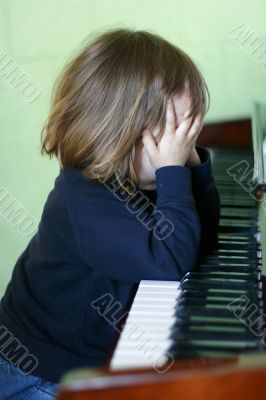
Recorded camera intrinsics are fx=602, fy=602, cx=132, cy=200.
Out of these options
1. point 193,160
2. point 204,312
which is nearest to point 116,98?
point 193,160

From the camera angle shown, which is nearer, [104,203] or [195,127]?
[104,203]

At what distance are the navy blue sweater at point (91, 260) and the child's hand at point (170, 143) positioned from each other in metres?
0.02

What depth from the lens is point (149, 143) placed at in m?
0.94

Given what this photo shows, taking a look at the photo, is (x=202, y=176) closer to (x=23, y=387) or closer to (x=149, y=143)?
(x=149, y=143)

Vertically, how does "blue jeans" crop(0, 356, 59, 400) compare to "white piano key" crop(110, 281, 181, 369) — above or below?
below

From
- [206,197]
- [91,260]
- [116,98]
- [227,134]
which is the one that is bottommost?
[227,134]

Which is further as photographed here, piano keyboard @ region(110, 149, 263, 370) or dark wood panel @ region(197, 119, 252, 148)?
dark wood panel @ region(197, 119, 252, 148)

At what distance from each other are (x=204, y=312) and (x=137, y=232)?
180 millimetres

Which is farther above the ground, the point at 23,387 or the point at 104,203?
the point at 104,203

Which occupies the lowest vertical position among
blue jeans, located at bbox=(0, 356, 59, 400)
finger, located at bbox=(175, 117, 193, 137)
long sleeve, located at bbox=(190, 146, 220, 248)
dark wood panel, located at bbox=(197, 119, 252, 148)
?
dark wood panel, located at bbox=(197, 119, 252, 148)

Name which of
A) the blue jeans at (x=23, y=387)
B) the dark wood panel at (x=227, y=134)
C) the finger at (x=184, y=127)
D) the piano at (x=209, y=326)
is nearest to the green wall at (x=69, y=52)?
→ the dark wood panel at (x=227, y=134)

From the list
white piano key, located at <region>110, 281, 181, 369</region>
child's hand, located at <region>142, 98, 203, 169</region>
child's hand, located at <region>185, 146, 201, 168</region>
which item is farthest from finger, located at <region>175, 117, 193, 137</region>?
white piano key, located at <region>110, 281, 181, 369</region>

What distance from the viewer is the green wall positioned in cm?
148

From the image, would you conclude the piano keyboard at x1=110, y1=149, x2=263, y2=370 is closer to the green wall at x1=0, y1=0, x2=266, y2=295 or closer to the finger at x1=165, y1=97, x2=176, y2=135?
the finger at x1=165, y1=97, x2=176, y2=135
